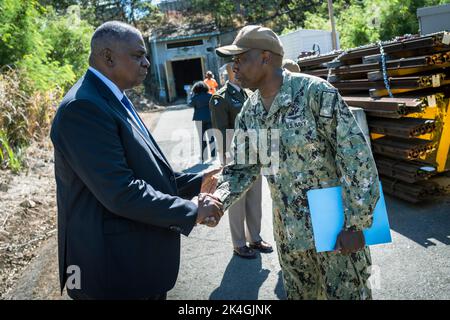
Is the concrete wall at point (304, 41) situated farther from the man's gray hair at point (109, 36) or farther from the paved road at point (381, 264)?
the man's gray hair at point (109, 36)

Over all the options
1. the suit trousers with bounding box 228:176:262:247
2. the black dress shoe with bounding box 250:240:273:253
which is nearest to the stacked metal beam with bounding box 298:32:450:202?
the suit trousers with bounding box 228:176:262:247

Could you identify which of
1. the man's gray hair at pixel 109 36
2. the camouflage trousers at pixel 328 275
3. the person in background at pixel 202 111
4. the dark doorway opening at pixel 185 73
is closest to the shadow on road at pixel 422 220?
the camouflage trousers at pixel 328 275

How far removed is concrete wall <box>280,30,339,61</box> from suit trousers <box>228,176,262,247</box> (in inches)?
447

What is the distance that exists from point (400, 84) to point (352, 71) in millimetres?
1242

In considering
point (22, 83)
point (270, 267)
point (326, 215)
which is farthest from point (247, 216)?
point (22, 83)

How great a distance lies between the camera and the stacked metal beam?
4.85 m

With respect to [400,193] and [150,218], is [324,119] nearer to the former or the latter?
[150,218]

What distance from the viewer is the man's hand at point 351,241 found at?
7.52 feet

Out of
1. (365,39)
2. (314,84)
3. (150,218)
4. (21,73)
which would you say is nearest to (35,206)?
(21,73)

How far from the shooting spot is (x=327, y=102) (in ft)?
7.49

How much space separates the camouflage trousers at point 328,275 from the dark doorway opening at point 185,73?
100ft

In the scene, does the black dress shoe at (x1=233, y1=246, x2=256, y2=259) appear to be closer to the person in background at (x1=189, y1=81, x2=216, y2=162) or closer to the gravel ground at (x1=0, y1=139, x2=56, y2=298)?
the gravel ground at (x1=0, y1=139, x2=56, y2=298)

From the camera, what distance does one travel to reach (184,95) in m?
32.9

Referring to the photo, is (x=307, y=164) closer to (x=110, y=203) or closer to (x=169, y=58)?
(x=110, y=203)
